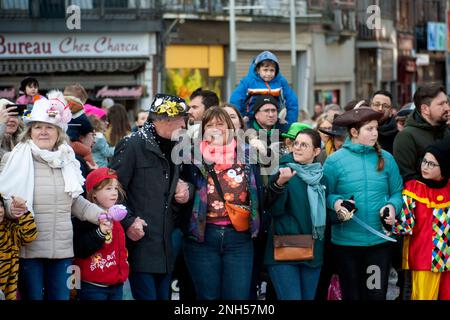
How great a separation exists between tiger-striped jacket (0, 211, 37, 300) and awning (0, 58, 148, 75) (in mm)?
20270

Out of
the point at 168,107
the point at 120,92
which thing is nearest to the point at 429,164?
the point at 168,107

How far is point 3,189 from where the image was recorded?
7809mm

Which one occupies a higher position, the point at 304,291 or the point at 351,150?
the point at 351,150

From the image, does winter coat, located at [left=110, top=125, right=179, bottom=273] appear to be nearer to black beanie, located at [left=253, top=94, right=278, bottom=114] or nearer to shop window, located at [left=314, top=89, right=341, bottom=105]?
black beanie, located at [left=253, top=94, right=278, bottom=114]

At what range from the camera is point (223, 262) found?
862 cm

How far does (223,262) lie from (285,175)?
0.87 metres

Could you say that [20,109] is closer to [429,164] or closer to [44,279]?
[44,279]

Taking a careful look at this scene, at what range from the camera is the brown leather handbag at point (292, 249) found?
8828 millimetres

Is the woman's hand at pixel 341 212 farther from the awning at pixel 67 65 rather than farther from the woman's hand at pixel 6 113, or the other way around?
the awning at pixel 67 65

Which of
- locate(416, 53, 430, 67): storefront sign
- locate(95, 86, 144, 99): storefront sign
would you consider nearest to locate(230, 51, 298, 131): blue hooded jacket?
locate(95, 86, 144, 99): storefront sign

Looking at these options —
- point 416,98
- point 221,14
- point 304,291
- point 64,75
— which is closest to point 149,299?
point 304,291

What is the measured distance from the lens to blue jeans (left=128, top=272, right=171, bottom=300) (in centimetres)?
845
